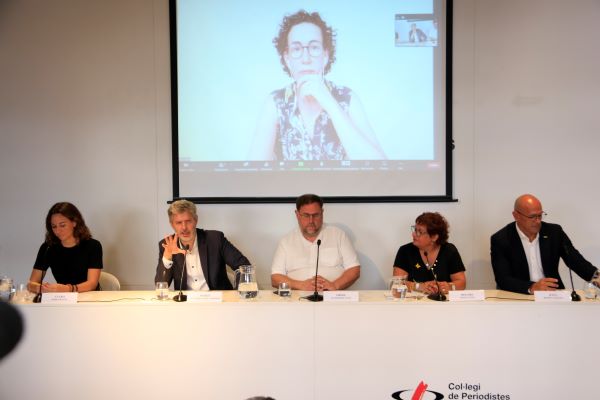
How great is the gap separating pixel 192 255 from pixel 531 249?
6.32 ft

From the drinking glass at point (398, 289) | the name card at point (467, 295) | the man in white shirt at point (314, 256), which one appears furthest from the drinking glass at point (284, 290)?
the name card at point (467, 295)

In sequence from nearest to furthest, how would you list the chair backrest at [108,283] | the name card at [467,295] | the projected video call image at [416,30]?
the name card at [467,295]
the chair backrest at [108,283]
the projected video call image at [416,30]

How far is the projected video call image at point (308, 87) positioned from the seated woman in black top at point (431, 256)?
84cm

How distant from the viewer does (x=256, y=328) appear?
7.90 ft

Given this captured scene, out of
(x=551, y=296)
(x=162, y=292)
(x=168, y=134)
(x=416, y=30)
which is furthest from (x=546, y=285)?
(x=168, y=134)

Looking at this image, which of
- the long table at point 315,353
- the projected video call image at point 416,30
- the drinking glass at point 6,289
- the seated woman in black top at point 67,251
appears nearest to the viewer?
the long table at point 315,353

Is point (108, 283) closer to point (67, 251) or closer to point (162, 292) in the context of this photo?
point (67, 251)

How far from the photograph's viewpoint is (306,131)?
3797 mm

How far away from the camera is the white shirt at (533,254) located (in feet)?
10.2

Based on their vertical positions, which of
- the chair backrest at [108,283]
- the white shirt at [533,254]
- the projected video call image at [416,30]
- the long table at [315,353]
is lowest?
the long table at [315,353]

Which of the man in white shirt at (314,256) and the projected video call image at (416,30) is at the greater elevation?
the projected video call image at (416,30)

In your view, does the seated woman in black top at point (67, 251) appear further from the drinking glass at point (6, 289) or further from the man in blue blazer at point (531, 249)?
the man in blue blazer at point (531, 249)

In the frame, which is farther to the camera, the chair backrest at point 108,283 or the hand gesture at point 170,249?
the chair backrest at point 108,283

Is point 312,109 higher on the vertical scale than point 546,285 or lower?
higher
